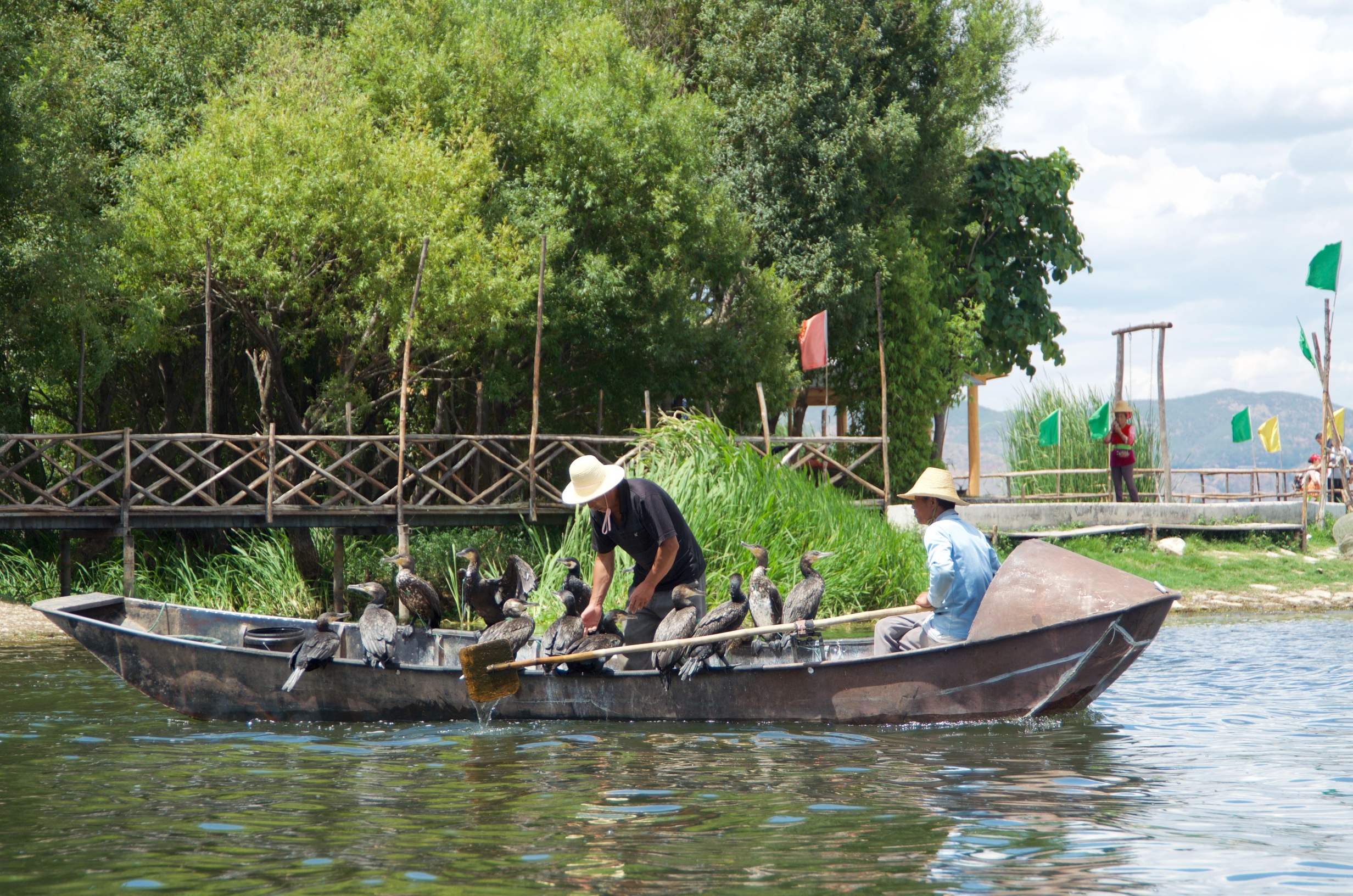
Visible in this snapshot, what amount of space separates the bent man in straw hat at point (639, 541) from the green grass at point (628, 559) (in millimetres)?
4534

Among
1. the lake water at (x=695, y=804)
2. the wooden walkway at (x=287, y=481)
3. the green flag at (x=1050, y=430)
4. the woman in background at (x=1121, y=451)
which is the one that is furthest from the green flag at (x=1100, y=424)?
the lake water at (x=695, y=804)

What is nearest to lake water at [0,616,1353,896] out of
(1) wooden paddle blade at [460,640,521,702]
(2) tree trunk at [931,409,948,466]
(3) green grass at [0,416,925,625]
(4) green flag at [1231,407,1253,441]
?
(1) wooden paddle blade at [460,640,521,702]

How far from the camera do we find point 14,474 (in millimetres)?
16125

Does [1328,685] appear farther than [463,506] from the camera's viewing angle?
No

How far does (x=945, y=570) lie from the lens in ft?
26.9

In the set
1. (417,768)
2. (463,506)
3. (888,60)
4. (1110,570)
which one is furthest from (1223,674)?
(888,60)

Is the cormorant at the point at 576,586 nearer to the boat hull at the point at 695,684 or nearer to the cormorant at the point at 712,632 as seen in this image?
the boat hull at the point at 695,684

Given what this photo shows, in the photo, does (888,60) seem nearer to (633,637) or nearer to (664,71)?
(664,71)

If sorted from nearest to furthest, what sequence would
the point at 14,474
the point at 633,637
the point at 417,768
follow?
the point at 417,768 < the point at 633,637 < the point at 14,474

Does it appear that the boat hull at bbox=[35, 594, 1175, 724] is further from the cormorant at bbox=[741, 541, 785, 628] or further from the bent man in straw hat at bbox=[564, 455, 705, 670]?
the cormorant at bbox=[741, 541, 785, 628]

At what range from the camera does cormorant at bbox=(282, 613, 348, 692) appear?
9.02m

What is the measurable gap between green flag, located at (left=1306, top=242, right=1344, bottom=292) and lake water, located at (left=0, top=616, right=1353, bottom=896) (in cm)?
1085

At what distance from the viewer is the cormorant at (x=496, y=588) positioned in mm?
10406

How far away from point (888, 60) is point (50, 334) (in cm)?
1596
